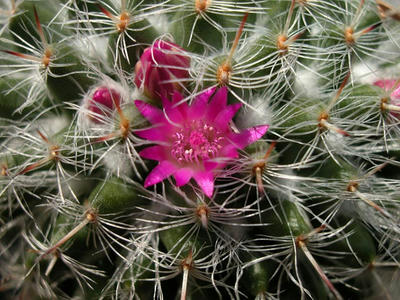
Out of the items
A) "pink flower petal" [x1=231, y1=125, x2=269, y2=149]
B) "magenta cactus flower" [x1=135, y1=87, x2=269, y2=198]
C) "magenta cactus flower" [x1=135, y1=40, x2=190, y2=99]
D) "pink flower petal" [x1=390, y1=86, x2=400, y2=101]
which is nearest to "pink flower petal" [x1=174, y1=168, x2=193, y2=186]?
"magenta cactus flower" [x1=135, y1=87, x2=269, y2=198]

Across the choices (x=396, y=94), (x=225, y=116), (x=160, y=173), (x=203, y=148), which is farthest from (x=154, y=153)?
(x=396, y=94)

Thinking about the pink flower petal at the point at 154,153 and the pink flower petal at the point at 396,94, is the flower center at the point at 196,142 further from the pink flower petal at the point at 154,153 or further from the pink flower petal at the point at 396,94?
the pink flower petal at the point at 396,94

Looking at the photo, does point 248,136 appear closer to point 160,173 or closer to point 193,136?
point 193,136

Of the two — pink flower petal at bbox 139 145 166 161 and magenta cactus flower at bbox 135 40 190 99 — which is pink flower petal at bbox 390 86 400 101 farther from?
pink flower petal at bbox 139 145 166 161

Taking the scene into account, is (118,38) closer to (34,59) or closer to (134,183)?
(34,59)

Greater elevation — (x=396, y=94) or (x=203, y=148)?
(x=396, y=94)

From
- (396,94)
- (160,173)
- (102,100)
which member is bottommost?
(160,173)

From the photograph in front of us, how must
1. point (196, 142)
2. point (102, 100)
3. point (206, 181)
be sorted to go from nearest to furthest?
point (206, 181) < point (196, 142) < point (102, 100)
